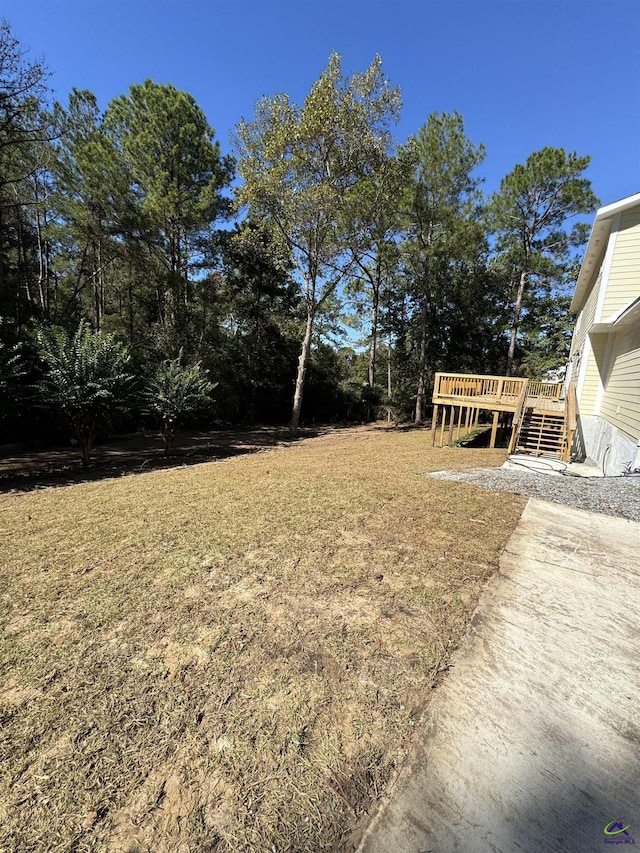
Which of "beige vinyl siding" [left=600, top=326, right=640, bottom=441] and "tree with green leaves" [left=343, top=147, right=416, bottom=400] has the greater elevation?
"tree with green leaves" [left=343, top=147, right=416, bottom=400]

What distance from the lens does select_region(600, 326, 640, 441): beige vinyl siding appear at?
18.9 ft

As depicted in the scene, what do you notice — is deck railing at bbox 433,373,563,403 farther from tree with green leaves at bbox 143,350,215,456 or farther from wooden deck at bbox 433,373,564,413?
tree with green leaves at bbox 143,350,215,456

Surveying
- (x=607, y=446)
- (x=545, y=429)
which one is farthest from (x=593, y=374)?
(x=607, y=446)

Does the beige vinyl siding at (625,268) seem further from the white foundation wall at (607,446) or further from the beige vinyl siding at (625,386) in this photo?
the white foundation wall at (607,446)

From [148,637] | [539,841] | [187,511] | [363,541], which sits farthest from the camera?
[187,511]

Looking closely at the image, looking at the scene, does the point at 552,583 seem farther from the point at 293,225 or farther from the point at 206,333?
the point at 206,333

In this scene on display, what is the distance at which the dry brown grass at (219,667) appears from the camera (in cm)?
119

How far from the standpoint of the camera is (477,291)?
17.4 m

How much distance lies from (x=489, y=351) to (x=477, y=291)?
3.75 m

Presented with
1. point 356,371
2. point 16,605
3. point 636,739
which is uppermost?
point 356,371

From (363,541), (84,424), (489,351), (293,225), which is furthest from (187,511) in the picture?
(489,351)

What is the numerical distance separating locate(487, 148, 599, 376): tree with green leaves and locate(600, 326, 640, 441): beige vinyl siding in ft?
30.9

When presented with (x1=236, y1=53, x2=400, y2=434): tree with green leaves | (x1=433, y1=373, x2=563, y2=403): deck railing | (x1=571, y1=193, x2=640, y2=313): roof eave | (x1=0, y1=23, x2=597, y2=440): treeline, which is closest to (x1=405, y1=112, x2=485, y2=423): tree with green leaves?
(x1=0, y1=23, x2=597, y2=440): treeline

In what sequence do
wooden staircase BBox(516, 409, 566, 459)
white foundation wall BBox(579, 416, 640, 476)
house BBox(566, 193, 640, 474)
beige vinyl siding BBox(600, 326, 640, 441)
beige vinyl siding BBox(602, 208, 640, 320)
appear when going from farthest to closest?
wooden staircase BBox(516, 409, 566, 459) → beige vinyl siding BBox(602, 208, 640, 320) → house BBox(566, 193, 640, 474) → beige vinyl siding BBox(600, 326, 640, 441) → white foundation wall BBox(579, 416, 640, 476)
